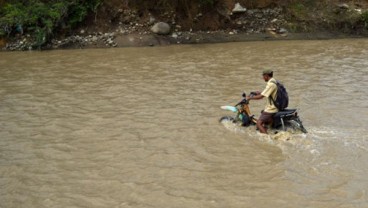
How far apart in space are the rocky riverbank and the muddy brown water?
4.17 metres

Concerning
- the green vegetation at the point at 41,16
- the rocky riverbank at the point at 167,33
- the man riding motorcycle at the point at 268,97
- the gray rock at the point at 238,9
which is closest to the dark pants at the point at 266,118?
the man riding motorcycle at the point at 268,97

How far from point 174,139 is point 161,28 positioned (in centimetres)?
1303

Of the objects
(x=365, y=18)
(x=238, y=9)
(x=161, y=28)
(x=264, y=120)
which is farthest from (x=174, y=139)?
(x=365, y=18)

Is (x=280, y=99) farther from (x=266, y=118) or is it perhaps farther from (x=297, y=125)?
(x=297, y=125)

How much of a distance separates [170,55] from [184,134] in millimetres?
9344

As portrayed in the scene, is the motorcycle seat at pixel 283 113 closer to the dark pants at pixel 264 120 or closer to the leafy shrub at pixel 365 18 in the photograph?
the dark pants at pixel 264 120

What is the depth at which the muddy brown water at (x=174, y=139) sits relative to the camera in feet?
20.9

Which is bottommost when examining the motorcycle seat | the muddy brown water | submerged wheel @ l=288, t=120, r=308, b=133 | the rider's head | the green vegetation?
the muddy brown water

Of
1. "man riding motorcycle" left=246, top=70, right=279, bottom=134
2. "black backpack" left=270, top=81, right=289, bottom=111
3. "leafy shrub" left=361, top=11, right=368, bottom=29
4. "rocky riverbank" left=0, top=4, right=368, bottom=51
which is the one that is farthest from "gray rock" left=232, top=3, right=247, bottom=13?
"black backpack" left=270, top=81, right=289, bottom=111

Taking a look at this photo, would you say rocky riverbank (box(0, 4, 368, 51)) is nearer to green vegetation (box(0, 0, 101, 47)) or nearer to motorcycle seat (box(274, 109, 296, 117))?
green vegetation (box(0, 0, 101, 47))

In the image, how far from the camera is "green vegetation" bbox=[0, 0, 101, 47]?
2027cm

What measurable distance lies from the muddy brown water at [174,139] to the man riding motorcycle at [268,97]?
26 cm

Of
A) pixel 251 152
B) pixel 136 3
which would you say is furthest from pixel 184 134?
pixel 136 3

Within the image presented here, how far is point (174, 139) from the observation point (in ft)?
28.6
